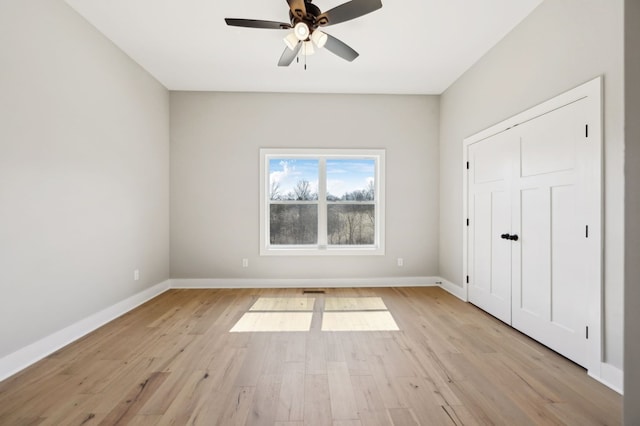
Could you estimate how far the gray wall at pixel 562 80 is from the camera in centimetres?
197

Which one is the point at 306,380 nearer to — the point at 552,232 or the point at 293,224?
the point at 552,232

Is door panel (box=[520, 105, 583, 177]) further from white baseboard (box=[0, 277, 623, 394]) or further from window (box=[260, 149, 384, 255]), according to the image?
window (box=[260, 149, 384, 255])

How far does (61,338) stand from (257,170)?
296 cm

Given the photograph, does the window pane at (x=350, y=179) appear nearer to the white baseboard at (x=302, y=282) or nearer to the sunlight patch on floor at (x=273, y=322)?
the white baseboard at (x=302, y=282)

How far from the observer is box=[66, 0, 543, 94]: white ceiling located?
2.71 m

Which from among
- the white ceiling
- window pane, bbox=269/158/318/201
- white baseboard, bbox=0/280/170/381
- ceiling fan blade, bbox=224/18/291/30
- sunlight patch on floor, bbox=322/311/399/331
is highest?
the white ceiling

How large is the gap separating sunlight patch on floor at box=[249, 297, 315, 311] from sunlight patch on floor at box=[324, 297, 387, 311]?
237 mm

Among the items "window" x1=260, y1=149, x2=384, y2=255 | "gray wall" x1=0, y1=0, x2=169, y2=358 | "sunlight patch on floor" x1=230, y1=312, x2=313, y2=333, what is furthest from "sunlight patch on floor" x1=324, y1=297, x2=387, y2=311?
"gray wall" x1=0, y1=0, x2=169, y2=358

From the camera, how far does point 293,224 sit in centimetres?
482

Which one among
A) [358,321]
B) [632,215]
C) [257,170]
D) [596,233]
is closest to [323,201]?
[257,170]

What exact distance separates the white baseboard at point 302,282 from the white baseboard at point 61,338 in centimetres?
83

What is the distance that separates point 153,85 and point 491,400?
16.4 feet

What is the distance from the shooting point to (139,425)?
5.32 ft

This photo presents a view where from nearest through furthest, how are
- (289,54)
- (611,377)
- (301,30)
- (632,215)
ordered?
(632,215) → (611,377) → (301,30) → (289,54)
